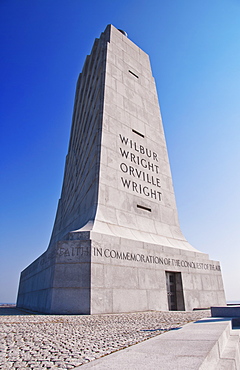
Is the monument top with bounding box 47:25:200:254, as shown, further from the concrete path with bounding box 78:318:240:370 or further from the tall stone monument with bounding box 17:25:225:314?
the concrete path with bounding box 78:318:240:370

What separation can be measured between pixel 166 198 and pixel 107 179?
193 inches

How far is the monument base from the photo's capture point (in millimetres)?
9117

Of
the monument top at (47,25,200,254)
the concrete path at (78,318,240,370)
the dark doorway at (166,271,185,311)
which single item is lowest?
the concrete path at (78,318,240,370)

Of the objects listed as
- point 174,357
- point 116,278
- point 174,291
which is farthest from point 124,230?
point 174,357

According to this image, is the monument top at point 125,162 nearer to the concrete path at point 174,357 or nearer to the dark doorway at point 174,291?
the dark doorway at point 174,291

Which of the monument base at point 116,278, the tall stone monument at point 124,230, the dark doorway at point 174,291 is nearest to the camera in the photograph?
the monument base at point 116,278

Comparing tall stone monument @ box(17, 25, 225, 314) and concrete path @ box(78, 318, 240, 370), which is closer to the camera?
concrete path @ box(78, 318, 240, 370)

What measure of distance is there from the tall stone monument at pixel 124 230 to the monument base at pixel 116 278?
0.03 m

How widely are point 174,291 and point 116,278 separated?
3987 mm

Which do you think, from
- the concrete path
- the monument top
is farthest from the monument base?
the concrete path

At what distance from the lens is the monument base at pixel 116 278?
912cm

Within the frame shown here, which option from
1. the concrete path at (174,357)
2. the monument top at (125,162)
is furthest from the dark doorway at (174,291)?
the concrete path at (174,357)

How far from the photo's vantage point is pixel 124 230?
12289mm

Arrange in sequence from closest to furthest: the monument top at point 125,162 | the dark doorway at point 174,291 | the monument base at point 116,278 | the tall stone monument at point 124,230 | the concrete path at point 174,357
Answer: the concrete path at point 174,357
the monument base at point 116,278
the tall stone monument at point 124,230
the dark doorway at point 174,291
the monument top at point 125,162
